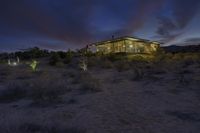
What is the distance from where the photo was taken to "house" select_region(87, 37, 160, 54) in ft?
116

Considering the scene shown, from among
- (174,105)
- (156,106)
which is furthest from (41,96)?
(174,105)

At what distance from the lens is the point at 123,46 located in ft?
116

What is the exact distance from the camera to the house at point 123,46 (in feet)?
116

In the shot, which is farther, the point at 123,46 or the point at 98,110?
the point at 123,46

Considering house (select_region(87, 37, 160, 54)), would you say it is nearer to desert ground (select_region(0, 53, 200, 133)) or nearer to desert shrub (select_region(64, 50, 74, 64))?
desert shrub (select_region(64, 50, 74, 64))

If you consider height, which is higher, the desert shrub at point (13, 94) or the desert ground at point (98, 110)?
the desert shrub at point (13, 94)

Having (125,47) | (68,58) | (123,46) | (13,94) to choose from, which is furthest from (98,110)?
(123,46)

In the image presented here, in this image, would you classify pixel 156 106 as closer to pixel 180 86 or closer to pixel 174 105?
pixel 174 105

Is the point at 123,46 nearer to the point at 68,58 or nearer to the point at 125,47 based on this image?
the point at 125,47

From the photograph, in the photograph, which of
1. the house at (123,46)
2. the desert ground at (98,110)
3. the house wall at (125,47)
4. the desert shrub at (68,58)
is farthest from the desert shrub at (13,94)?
the house wall at (125,47)

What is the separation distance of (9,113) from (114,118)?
3196 mm

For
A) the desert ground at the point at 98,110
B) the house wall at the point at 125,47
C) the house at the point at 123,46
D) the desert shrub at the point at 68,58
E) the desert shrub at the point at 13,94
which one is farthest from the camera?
the house wall at the point at 125,47

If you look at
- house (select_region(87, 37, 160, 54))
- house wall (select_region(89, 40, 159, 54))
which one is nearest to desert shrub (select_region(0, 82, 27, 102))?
house (select_region(87, 37, 160, 54))

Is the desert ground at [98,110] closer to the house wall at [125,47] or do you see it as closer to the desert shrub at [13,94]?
the desert shrub at [13,94]
